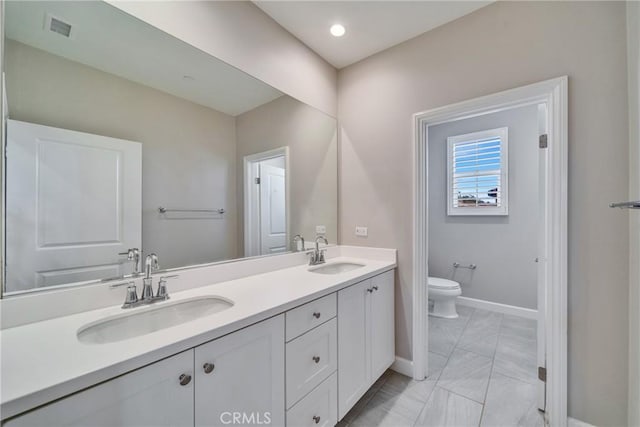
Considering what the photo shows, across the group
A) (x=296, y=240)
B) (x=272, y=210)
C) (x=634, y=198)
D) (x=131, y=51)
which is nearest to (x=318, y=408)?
(x=296, y=240)

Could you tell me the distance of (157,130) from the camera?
1.33m

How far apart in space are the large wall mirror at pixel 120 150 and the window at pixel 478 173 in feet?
8.33

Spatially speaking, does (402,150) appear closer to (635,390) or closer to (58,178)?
(635,390)

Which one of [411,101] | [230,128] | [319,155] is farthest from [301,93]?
[411,101]

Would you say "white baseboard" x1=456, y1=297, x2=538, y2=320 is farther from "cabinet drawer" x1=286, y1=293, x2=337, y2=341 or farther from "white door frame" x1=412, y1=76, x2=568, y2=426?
"cabinet drawer" x1=286, y1=293, x2=337, y2=341

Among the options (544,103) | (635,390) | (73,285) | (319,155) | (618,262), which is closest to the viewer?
(73,285)

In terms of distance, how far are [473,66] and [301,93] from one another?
1.22 m

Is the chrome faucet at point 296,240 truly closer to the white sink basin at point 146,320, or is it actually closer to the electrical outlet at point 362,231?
the electrical outlet at point 362,231

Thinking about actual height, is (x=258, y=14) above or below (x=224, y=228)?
above

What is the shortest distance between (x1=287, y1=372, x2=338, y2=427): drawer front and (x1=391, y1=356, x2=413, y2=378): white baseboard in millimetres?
809

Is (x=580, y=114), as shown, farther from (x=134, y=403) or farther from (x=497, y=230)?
(x=134, y=403)

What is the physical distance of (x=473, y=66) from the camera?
68.6 inches

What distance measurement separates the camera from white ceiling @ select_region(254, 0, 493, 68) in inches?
67.2

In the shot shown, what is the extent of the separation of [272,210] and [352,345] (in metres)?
1.05
